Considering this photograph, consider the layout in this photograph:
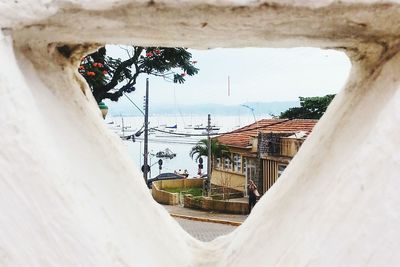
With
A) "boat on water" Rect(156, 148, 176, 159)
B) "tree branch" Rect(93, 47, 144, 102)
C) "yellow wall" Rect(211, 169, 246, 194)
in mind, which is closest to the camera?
"tree branch" Rect(93, 47, 144, 102)

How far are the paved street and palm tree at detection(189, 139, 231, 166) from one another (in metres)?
9.33

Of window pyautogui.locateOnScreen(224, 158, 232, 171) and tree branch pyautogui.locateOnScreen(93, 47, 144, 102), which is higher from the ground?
tree branch pyautogui.locateOnScreen(93, 47, 144, 102)

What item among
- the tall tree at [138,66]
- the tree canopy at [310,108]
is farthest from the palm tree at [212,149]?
the tall tree at [138,66]

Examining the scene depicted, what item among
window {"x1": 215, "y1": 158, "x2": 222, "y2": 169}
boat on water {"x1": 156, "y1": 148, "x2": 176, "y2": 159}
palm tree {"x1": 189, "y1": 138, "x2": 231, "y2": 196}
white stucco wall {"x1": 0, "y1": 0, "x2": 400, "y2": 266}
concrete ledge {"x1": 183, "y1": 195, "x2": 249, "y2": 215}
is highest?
white stucco wall {"x1": 0, "y1": 0, "x2": 400, "y2": 266}

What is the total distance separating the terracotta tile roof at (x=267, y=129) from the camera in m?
20.7

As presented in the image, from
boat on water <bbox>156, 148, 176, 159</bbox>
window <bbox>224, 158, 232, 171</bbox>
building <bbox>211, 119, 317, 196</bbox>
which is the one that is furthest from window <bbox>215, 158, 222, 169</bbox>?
boat on water <bbox>156, 148, 176, 159</bbox>

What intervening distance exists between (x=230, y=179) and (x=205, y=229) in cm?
1522

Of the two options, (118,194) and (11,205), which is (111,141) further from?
(11,205)

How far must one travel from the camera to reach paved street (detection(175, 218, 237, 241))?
447 inches

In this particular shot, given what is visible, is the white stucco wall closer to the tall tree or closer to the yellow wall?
the tall tree

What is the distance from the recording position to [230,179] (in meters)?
27.7

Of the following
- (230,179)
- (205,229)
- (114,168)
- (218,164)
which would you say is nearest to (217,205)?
(205,229)

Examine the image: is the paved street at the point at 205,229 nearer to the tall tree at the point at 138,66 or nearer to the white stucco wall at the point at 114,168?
the tall tree at the point at 138,66

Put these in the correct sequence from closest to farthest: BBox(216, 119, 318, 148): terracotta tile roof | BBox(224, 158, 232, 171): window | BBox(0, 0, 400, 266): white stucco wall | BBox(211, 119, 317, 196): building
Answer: BBox(0, 0, 400, 266): white stucco wall
BBox(211, 119, 317, 196): building
BBox(216, 119, 318, 148): terracotta tile roof
BBox(224, 158, 232, 171): window
